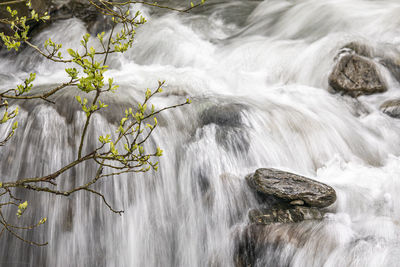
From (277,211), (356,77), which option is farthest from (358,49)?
(277,211)

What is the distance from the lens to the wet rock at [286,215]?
3463mm

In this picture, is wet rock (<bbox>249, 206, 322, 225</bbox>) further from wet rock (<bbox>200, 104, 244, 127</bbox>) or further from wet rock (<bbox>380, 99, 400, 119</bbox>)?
wet rock (<bbox>380, 99, 400, 119</bbox>)

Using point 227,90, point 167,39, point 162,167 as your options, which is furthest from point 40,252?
point 167,39

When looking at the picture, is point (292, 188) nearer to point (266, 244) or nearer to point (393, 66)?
point (266, 244)

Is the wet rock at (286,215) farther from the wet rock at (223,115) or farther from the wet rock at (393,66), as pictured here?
the wet rock at (393,66)

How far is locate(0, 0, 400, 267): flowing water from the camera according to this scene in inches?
135

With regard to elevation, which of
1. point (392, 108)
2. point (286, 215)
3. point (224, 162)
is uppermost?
point (392, 108)

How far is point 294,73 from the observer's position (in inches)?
245

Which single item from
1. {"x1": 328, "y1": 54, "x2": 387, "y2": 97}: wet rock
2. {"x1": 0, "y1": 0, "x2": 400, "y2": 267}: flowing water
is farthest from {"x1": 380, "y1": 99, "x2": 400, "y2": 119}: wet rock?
{"x1": 328, "y1": 54, "x2": 387, "y2": 97}: wet rock

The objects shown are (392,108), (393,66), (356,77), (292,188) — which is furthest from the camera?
(393,66)

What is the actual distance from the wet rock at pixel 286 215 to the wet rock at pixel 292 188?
0.27 feet

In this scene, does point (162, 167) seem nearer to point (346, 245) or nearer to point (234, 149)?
point (234, 149)

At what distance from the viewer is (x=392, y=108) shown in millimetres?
5336

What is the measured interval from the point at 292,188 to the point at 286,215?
0.92ft
